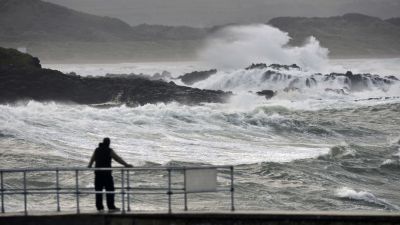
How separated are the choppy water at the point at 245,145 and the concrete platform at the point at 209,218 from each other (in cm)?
628

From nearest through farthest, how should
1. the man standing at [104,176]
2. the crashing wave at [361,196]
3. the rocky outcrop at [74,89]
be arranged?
the man standing at [104,176] → the crashing wave at [361,196] → the rocky outcrop at [74,89]

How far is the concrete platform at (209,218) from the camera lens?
1198 centimetres

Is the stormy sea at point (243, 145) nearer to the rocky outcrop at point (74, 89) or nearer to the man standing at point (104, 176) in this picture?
the rocky outcrop at point (74, 89)

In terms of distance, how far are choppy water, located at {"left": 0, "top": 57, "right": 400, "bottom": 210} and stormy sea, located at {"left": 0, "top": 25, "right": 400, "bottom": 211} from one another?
0.03 m

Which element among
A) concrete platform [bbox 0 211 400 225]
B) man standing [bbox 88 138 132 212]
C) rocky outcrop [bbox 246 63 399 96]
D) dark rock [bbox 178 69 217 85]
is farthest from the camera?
dark rock [bbox 178 69 217 85]

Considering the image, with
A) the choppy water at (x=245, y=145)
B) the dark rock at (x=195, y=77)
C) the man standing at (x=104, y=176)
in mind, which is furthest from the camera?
the dark rock at (x=195, y=77)

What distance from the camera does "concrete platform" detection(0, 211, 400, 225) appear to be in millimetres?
11977

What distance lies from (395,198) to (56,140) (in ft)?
37.7

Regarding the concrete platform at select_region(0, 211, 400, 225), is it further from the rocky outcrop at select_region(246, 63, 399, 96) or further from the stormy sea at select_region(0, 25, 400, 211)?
the rocky outcrop at select_region(246, 63, 399, 96)

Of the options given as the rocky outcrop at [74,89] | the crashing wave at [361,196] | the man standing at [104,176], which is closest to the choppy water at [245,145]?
the crashing wave at [361,196]

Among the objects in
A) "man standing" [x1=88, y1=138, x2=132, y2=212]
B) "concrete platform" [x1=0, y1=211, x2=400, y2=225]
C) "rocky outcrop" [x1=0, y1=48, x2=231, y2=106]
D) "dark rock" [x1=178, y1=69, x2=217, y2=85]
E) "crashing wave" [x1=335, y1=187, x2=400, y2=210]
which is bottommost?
"crashing wave" [x1=335, y1=187, x2=400, y2=210]

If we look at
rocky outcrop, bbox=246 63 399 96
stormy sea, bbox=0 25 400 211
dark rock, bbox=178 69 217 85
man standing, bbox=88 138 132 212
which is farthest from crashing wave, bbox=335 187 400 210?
dark rock, bbox=178 69 217 85

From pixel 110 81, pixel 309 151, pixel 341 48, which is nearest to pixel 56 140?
pixel 309 151

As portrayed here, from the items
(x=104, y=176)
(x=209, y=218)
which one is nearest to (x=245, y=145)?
(x=104, y=176)
